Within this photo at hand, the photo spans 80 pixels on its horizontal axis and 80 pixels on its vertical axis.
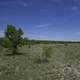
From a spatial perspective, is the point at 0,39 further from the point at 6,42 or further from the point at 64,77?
the point at 64,77

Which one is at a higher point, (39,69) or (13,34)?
(13,34)

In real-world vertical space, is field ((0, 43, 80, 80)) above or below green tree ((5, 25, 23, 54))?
below

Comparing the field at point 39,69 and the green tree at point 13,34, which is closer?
the field at point 39,69

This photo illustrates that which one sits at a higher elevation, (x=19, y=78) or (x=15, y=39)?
(x=15, y=39)

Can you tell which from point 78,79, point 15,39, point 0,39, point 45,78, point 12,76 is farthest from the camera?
point 0,39

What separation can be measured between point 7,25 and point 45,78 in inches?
1174

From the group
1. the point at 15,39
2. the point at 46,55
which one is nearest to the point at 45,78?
the point at 46,55

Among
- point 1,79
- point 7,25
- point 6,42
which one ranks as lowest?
point 1,79

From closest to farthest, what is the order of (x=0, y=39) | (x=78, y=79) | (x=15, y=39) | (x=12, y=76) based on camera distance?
1. (x=78, y=79)
2. (x=12, y=76)
3. (x=15, y=39)
4. (x=0, y=39)

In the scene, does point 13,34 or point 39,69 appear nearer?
point 39,69

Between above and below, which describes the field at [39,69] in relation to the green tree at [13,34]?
below

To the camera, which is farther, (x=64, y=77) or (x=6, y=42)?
(x=6, y=42)

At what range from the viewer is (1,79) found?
1731 cm

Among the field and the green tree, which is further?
the green tree
